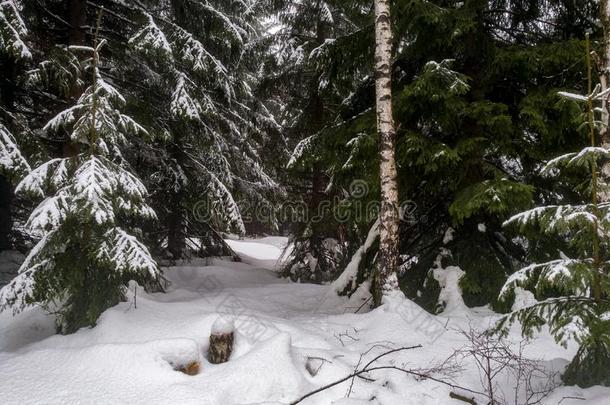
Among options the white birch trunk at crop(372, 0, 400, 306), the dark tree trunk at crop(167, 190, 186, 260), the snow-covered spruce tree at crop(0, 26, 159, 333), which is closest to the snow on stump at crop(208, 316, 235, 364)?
the snow-covered spruce tree at crop(0, 26, 159, 333)

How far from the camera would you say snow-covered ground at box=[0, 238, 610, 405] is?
3.47 metres

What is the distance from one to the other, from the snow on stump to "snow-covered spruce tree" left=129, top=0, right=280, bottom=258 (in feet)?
13.2

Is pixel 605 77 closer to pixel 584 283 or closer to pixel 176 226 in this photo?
pixel 584 283

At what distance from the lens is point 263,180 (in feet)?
40.8

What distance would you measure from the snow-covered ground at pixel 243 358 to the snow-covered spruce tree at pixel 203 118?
3672mm

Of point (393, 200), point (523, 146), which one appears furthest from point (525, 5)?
point (393, 200)

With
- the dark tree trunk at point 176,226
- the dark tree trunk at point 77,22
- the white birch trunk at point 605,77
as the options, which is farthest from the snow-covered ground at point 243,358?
the dark tree trunk at point 176,226

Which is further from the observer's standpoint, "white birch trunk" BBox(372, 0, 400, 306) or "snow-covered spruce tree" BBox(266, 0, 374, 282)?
"snow-covered spruce tree" BBox(266, 0, 374, 282)

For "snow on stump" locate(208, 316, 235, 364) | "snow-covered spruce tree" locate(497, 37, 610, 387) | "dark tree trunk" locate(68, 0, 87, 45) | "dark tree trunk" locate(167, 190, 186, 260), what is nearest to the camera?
"snow-covered spruce tree" locate(497, 37, 610, 387)

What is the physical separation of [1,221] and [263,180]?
6.60m

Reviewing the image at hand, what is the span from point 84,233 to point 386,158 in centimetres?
405

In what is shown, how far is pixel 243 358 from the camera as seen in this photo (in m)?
3.89

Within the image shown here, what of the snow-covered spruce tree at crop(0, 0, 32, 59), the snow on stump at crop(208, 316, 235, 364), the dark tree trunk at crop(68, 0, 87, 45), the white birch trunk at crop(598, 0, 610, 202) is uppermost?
the dark tree trunk at crop(68, 0, 87, 45)

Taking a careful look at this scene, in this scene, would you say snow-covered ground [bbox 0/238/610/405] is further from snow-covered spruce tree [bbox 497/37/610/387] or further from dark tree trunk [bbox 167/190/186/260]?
dark tree trunk [bbox 167/190/186/260]
